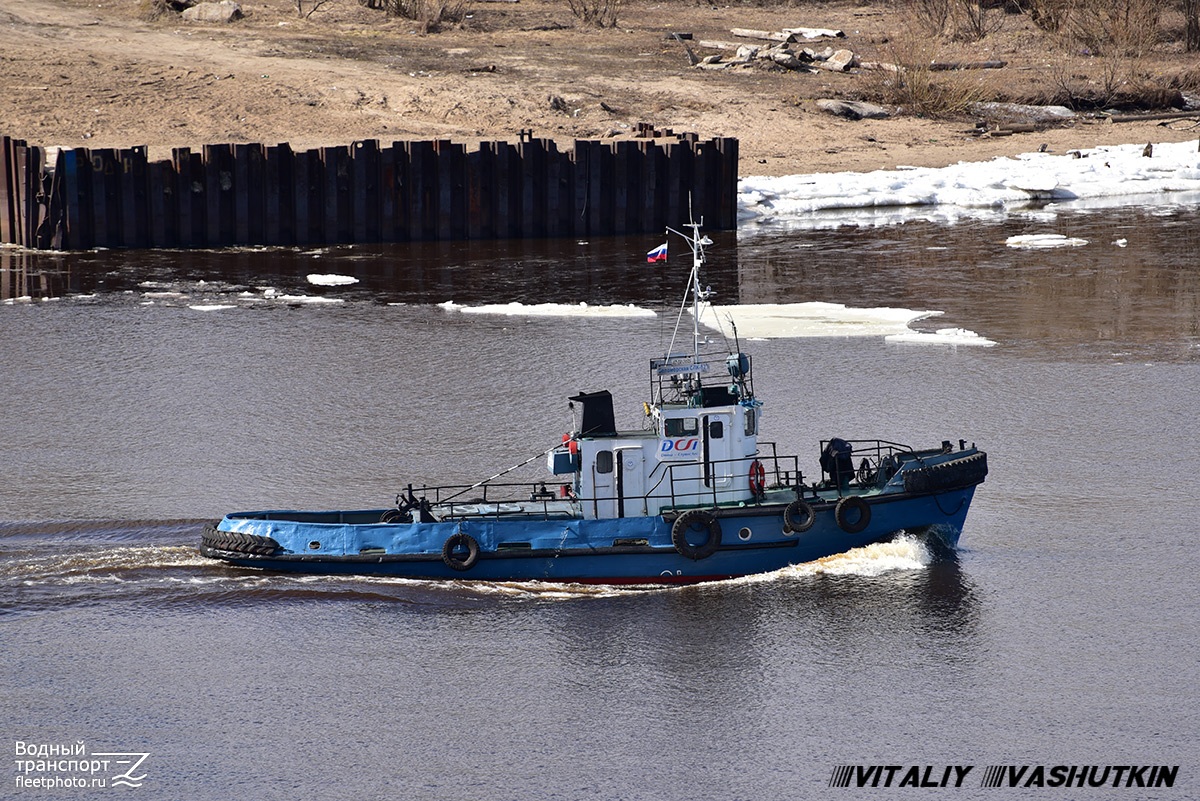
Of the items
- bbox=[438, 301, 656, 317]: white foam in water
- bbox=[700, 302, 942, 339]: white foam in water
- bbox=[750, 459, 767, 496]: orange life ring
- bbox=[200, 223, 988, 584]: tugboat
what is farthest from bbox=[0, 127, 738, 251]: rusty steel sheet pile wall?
bbox=[750, 459, 767, 496]: orange life ring

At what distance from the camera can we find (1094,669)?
15.0 metres

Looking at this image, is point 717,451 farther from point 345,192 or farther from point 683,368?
point 345,192

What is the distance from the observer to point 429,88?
139 feet

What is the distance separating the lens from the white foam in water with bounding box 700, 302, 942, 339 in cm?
2717

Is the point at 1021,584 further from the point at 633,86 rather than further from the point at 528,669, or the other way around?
the point at 633,86

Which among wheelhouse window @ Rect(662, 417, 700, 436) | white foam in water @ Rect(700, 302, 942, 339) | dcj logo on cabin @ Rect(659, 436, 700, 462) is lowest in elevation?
dcj logo on cabin @ Rect(659, 436, 700, 462)

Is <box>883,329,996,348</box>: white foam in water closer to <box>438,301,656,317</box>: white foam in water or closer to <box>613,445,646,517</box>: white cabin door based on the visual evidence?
<box>438,301,656,317</box>: white foam in water

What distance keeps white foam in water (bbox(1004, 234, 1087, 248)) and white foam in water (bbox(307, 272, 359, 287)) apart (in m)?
15.7

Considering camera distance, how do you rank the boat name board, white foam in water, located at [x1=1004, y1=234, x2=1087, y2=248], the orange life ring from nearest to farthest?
the boat name board, the orange life ring, white foam in water, located at [x1=1004, y1=234, x2=1087, y2=248]

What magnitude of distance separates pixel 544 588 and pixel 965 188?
27354mm

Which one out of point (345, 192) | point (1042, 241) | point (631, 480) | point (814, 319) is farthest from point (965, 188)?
point (631, 480)

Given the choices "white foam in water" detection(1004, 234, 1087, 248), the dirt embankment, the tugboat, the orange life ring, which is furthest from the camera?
the dirt embankment

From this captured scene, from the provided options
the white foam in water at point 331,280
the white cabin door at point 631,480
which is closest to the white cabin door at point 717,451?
the white cabin door at point 631,480

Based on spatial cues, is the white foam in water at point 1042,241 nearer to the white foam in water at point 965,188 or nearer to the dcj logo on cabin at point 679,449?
the white foam in water at point 965,188
